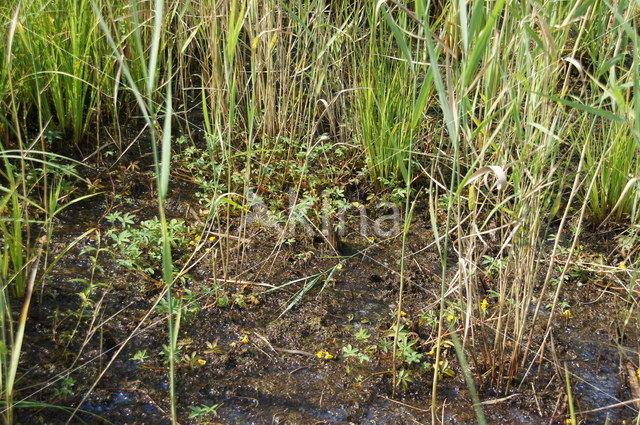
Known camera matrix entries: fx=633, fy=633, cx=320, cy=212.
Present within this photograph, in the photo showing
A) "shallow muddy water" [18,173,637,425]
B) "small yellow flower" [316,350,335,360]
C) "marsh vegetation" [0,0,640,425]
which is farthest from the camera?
"small yellow flower" [316,350,335,360]

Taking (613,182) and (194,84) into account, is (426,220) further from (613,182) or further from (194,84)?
(194,84)

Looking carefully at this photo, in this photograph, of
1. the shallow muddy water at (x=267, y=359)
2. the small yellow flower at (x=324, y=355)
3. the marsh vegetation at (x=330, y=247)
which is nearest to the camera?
the marsh vegetation at (x=330, y=247)

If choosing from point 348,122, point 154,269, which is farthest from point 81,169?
point 348,122

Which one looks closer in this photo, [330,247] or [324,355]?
[324,355]

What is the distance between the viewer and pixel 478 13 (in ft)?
4.31

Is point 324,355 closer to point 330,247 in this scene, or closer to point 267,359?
point 267,359

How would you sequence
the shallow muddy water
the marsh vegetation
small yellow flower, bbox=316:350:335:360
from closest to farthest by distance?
the marsh vegetation → the shallow muddy water → small yellow flower, bbox=316:350:335:360

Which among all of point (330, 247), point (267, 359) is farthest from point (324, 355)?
point (330, 247)

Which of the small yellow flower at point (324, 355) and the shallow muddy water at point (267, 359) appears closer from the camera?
the shallow muddy water at point (267, 359)

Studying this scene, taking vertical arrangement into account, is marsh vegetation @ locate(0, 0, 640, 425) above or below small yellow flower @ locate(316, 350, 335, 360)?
above

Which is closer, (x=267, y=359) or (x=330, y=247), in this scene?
(x=267, y=359)

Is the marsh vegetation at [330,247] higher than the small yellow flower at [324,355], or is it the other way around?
the marsh vegetation at [330,247]

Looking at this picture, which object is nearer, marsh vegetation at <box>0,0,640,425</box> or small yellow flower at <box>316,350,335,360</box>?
marsh vegetation at <box>0,0,640,425</box>

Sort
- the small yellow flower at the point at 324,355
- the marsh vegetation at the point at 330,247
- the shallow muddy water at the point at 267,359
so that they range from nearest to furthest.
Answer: the marsh vegetation at the point at 330,247 → the shallow muddy water at the point at 267,359 → the small yellow flower at the point at 324,355
